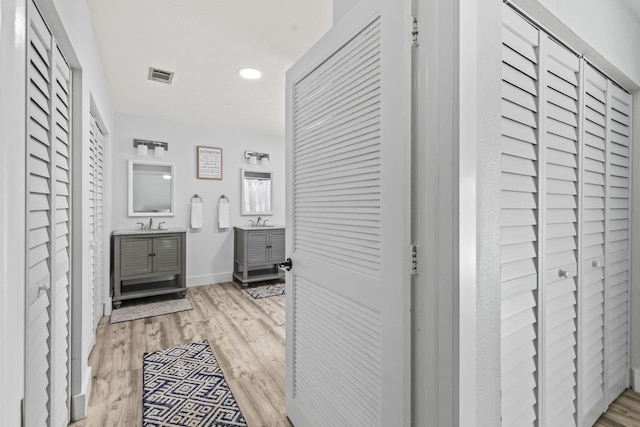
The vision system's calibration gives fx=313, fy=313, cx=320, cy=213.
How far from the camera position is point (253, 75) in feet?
9.34

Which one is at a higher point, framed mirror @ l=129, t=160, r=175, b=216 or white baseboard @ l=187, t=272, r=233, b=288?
framed mirror @ l=129, t=160, r=175, b=216

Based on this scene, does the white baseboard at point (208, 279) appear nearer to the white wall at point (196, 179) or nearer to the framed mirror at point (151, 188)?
the white wall at point (196, 179)

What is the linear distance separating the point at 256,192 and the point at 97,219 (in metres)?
2.44

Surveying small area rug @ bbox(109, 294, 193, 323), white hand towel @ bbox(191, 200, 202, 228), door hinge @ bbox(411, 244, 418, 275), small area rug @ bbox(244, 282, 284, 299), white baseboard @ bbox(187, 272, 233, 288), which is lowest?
small area rug @ bbox(109, 294, 193, 323)

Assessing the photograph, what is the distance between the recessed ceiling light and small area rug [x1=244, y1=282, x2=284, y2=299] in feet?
8.29

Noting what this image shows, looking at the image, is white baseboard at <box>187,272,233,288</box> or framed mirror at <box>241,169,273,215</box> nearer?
white baseboard at <box>187,272,233,288</box>

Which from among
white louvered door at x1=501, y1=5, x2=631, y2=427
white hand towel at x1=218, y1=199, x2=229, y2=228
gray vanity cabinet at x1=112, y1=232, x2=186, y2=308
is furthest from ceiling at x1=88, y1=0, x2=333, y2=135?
gray vanity cabinet at x1=112, y1=232, x2=186, y2=308

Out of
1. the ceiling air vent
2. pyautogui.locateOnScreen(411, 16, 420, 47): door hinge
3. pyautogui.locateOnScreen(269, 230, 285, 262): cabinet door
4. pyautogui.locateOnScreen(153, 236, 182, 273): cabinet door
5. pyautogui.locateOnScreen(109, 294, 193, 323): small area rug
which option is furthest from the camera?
pyautogui.locateOnScreen(269, 230, 285, 262): cabinet door

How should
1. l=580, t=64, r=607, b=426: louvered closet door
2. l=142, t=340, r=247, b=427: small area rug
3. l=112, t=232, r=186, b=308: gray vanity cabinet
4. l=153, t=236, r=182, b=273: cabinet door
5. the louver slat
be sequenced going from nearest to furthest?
the louver slat
l=580, t=64, r=607, b=426: louvered closet door
l=142, t=340, r=247, b=427: small area rug
l=112, t=232, r=186, b=308: gray vanity cabinet
l=153, t=236, r=182, b=273: cabinet door

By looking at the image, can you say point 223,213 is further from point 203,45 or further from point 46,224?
point 46,224

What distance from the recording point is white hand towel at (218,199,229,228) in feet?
15.0

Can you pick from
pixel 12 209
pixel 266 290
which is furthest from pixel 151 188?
pixel 12 209

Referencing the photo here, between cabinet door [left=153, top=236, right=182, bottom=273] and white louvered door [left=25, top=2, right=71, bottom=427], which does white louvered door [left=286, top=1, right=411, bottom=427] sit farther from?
cabinet door [left=153, top=236, right=182, bottom=273]

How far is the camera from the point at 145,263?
3.62m
